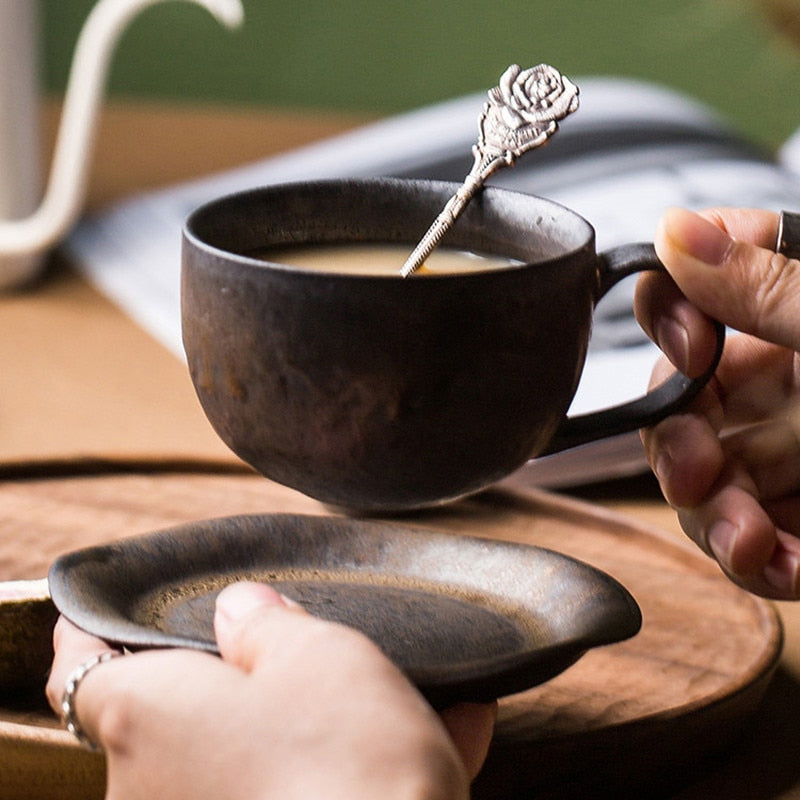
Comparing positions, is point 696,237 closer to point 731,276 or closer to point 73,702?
point 731,276

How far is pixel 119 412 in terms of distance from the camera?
0.82 metres

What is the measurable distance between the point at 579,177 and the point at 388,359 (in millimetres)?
658

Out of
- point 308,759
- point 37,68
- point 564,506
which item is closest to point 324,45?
point 37,68

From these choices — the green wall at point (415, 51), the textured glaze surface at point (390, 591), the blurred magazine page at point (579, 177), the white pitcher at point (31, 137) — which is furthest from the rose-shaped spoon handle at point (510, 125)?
the green wall at point (415, 51)

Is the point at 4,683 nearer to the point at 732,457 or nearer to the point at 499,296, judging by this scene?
the point at 499,296

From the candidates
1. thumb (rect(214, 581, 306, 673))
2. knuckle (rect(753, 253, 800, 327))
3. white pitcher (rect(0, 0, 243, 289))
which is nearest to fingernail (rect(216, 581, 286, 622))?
thumb (rect(214, 581, 306, 673))

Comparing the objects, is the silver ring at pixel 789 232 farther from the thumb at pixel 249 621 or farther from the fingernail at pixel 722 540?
the thumb at pixel 249 621

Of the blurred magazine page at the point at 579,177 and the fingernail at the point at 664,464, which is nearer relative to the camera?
the fingernail at the point at 664,464

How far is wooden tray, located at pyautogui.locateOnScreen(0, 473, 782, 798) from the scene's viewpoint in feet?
1.42

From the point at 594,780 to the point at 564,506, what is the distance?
23 cm

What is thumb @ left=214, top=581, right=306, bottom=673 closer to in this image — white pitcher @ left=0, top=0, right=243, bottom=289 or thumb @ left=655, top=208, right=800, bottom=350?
thumb @ left=655, top=208, right=800, bottom=350

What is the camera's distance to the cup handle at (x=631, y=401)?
0.44m

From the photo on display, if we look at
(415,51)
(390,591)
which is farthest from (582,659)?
(415,51)

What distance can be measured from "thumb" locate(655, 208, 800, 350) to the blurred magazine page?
0.90ft
